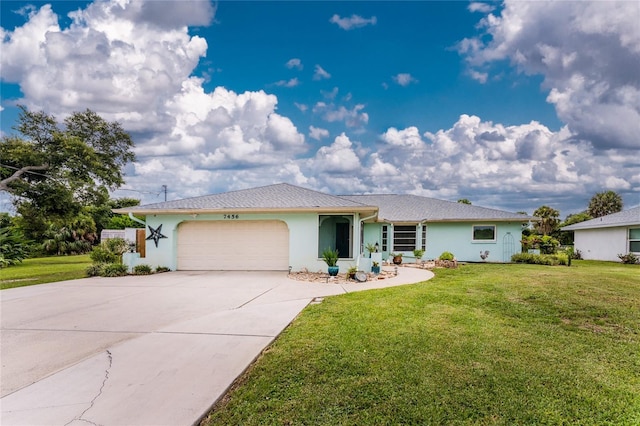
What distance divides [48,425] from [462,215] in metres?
20.3

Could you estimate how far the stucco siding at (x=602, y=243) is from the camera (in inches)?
866

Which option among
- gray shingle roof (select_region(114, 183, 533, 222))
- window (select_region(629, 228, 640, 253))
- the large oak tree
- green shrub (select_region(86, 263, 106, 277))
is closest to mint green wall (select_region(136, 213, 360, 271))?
gray shingle roof (select_region(114, 183, 533, 222))

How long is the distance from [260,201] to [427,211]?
35.6 feet

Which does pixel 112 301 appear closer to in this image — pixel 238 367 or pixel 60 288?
pixel 60 288

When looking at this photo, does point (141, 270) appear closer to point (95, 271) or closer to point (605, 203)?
point (95, 271)

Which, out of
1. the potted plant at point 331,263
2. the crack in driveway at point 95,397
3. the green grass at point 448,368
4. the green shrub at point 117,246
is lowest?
the crack in driveway at point 95,397

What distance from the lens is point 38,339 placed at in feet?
18.7

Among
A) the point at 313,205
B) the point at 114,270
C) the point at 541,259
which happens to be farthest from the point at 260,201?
the point at 541,259

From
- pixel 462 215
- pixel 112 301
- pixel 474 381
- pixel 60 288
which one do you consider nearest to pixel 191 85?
pixel 60 288

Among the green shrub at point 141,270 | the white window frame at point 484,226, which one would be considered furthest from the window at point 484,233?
the green shrub at point 141,270

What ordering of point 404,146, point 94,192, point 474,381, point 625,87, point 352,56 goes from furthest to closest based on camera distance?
point 94,192, point 404,146, point 352,56, point 625,87, point 474,381

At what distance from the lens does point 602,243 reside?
2405 centimetres

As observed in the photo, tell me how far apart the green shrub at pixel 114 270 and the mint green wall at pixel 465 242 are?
49.2 ft

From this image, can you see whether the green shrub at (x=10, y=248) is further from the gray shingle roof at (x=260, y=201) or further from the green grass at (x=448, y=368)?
the green grass at (x=448, y=368)
